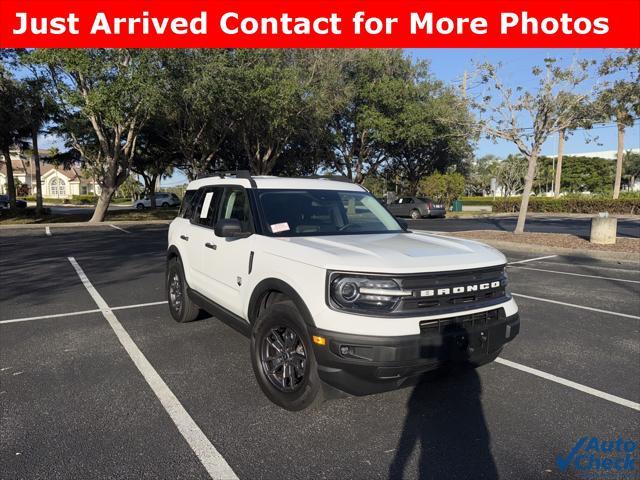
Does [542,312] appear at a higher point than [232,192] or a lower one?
lower

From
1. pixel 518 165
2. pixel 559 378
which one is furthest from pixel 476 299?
pixel 518 165

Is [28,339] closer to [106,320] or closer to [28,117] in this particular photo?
[106,320]

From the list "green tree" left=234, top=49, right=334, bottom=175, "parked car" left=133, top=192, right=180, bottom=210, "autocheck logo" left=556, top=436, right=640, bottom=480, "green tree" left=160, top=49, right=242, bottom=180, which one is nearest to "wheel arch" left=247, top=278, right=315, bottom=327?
"autocheck logo" left=556, top=436, right=640, bottom=480

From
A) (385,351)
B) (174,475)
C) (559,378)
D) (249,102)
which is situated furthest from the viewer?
(249,102)

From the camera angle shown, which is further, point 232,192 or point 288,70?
point 288,70

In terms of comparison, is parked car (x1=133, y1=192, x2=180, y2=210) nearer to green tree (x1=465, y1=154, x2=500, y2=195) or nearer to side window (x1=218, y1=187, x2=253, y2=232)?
side window (x1=218, y1=187, x2=253, y2=232)

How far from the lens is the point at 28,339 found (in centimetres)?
507

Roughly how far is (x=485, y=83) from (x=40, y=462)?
15898mm

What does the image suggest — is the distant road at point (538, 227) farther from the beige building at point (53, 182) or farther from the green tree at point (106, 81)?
the beige building at point (53, 182)

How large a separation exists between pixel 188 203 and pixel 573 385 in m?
4.57

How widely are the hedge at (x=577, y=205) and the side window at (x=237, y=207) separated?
37376mm

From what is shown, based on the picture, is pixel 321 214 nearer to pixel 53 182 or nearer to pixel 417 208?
pixel 417 208

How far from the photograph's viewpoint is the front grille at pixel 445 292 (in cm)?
302

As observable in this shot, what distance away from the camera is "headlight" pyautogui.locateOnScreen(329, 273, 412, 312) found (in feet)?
9.84
